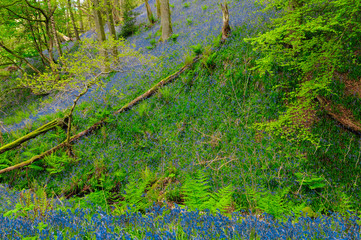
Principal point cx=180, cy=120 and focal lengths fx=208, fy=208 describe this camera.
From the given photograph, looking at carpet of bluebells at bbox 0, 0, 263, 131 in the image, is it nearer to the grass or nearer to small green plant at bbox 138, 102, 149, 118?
the grass

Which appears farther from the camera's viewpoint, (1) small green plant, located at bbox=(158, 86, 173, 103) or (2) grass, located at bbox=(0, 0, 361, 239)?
(1) small green plant, located at bbox=(158, 86, 173, 103)

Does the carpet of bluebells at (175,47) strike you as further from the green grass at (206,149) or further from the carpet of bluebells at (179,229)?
the carpet of bluebells at (179,229)

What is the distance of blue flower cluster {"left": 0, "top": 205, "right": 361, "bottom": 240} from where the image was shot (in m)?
1.58

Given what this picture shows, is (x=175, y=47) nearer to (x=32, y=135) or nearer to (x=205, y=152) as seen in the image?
(x=205, y=152)

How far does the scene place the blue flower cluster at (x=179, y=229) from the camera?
1.58 meters

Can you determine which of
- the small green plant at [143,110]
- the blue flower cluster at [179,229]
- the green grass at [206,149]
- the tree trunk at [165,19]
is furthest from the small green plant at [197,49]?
the blue flower cluster at [179,229]

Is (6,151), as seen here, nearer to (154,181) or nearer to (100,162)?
(100,162)

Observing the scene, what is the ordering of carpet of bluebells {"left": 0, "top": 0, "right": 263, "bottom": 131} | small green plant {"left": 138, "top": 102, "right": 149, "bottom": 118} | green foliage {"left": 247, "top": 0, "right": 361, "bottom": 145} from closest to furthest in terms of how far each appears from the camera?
1. green foliage {"left": 247, "top": 0, "right": 361, "bottom": 145}
2. small green plant {"left": 138, "top": 102, "right": 149, "bottom": 118}
3. carpet of bluebells {"left": 0, "top": 0, "right": 263, "bottom": 131}

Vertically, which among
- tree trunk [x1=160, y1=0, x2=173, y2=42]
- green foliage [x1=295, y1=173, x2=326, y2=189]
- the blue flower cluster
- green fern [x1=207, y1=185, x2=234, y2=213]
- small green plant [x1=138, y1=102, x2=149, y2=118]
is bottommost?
green foliage [x1=295, y1=173, x2=326, y2=189]

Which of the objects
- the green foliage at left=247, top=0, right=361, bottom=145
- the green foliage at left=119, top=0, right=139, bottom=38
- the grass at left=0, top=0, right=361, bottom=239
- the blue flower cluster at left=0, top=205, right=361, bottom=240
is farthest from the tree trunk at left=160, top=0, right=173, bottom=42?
the blue flower cluster at left=0, top=205, right=361, bottom=240

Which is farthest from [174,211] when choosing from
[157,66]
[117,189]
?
[157,66]

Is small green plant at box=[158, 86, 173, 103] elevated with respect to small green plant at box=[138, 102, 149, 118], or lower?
elevated

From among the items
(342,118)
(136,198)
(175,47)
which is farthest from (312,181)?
(175,47)

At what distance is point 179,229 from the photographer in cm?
184
